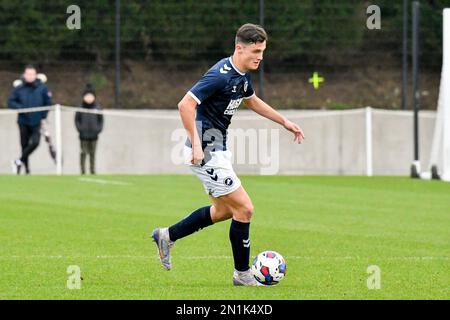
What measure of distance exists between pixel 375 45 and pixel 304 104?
245 centimetres

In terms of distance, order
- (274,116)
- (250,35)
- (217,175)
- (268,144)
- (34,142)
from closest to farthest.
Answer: (250,35), (217,175), (274,116), (34,142), (268,144)

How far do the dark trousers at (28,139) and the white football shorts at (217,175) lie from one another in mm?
16221

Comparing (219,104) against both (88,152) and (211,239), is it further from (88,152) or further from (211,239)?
(88,152)

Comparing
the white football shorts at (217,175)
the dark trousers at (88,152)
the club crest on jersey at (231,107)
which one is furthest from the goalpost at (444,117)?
the white football shorts at (217,175)

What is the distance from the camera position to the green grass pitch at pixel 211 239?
1016 centimetres

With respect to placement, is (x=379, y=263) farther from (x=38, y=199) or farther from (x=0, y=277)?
(x=38, y=199)

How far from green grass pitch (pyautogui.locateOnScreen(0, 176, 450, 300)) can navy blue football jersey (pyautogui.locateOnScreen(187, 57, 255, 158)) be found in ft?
3.86

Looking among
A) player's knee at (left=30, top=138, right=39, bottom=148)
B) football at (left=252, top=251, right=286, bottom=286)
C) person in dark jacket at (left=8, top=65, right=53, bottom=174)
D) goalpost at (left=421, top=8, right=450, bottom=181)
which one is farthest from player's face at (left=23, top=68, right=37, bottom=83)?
football at (left=252, top=251, right=286, bottom=286)

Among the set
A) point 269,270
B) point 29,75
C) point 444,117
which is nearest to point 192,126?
point 269,270

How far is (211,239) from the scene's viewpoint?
1438 cm

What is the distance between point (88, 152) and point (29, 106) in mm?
1544

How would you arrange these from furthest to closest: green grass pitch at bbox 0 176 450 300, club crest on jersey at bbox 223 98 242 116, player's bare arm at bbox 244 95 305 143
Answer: player's bare arm at bbox 244 95 305 143 < club crest on jersey at bbox 223 98 242 116 < green grass pitch at bbox 0 176 450 300

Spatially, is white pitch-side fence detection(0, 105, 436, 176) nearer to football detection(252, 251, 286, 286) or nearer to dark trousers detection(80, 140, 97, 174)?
dark trousers detection(80, 140, 97, 174)

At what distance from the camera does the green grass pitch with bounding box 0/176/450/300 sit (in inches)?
400
